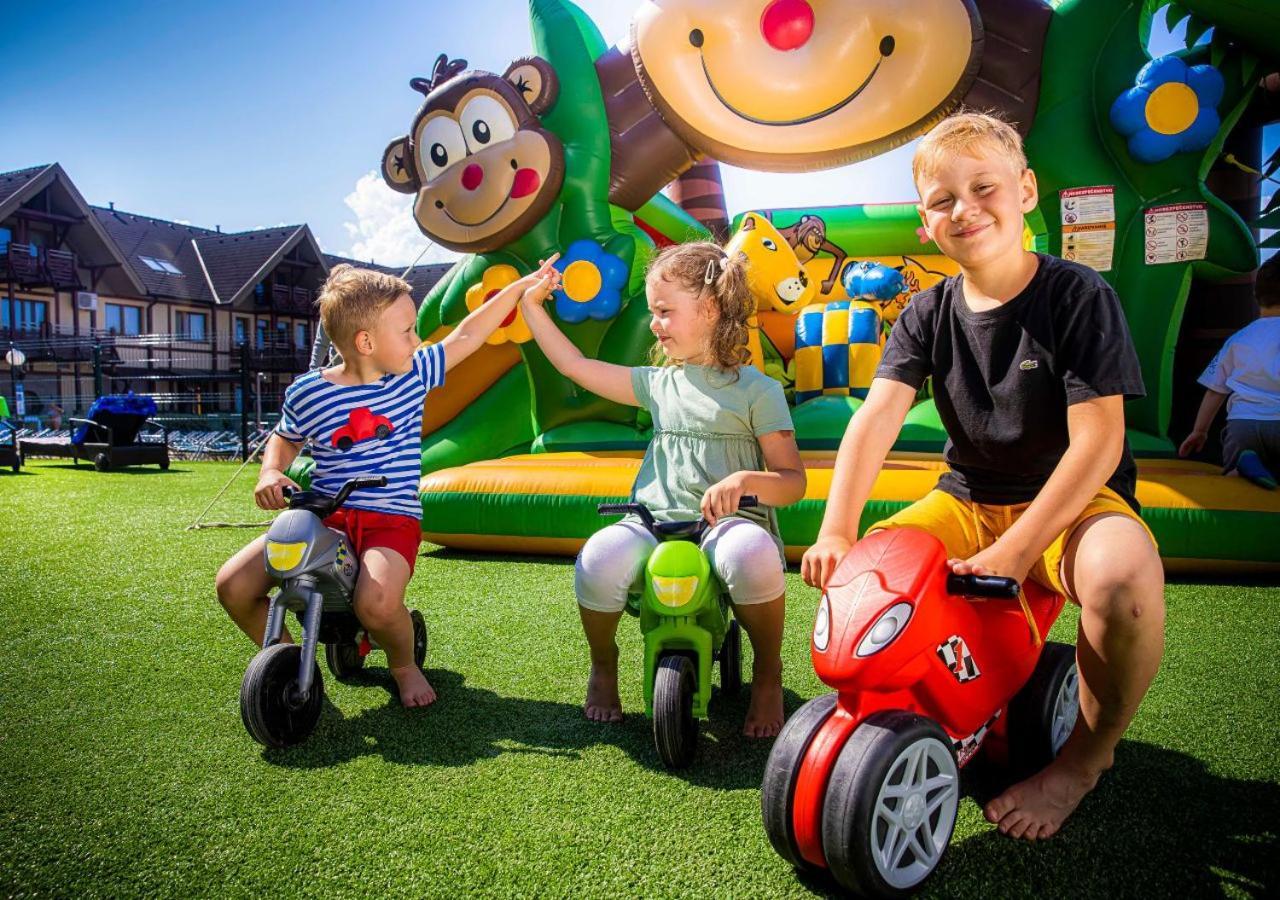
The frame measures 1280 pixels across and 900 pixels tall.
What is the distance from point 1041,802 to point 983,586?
1.50ft

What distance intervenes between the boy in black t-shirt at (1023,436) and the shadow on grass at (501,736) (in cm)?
49

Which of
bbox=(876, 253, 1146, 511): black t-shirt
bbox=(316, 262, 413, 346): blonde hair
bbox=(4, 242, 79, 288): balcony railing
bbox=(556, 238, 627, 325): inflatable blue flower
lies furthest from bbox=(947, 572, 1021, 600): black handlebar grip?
bbox=(4, 242, 79, 288): balcony railing

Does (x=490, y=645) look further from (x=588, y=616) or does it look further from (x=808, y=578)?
(x=808, y=578)

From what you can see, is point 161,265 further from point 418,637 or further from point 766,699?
point 766,699

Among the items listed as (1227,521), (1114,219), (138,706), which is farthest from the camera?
(1114,219)

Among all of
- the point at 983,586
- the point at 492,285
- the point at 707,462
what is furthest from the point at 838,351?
the point at 983,586

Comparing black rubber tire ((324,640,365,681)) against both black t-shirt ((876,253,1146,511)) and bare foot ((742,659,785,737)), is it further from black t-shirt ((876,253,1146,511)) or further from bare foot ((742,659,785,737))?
black t-shirt ((876,253,1146,511))

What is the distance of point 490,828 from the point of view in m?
1.36

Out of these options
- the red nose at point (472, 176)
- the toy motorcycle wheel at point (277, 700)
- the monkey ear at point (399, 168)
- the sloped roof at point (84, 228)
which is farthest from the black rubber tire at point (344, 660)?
the sloped roof at point (84, 228)

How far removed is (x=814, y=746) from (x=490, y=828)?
577 millimetres

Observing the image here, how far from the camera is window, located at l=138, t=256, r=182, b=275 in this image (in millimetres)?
20223

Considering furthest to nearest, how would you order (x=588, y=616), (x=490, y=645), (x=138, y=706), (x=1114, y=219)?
(x=1114, y=219) → (x=490, y=645) → (x=138, y=706) → (x=588, y=616)

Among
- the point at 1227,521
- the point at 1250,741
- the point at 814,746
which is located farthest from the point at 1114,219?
the point at 814,746

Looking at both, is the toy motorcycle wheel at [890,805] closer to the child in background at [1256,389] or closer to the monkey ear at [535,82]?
the child in background at [1256,389]
